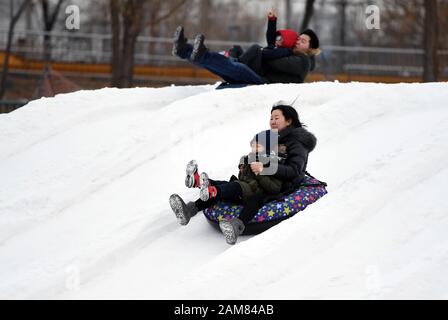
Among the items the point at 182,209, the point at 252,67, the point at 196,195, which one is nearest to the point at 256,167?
the point at 182,209

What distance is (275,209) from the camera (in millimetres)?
6938

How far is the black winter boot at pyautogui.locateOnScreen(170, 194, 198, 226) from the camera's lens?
713cm

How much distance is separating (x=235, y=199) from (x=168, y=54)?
60.1 ft

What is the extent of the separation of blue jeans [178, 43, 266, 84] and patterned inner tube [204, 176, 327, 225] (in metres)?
3.41

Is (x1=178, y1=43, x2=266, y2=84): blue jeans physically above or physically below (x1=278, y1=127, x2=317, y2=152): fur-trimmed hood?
above

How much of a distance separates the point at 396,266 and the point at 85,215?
299cm

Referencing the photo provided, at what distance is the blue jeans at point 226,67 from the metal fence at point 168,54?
8.92 meters

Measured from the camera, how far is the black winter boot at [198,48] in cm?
1011

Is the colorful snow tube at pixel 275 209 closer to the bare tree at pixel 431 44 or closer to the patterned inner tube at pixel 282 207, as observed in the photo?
the patterned inner tube at pixel 282 207

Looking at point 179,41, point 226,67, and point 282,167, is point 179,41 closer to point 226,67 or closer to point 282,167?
point 226,67

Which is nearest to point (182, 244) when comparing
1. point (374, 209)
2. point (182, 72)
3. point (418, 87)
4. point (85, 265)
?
point (85, 265)

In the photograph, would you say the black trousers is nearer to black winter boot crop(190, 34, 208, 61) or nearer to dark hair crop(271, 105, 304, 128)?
dark hair crop(271, 105, 304, 128)

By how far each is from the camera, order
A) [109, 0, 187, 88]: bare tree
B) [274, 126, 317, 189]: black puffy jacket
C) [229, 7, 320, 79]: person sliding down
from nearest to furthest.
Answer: [274, 126, 317, 189]: black puffy jacket → [229, 7, 320, 79]: person sliding down → [109, 0, 187, 88]: bare tree

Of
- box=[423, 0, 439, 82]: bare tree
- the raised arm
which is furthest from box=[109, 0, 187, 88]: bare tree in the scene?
the raised arm
